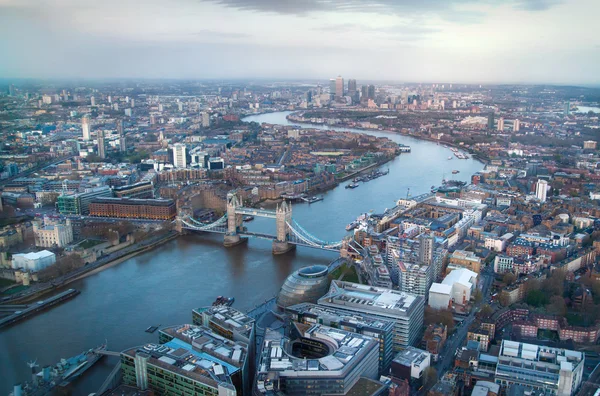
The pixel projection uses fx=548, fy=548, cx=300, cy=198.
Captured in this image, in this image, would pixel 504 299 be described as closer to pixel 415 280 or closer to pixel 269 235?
pixel 415 280

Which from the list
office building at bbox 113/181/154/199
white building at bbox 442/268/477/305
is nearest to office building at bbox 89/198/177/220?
office building at bbox 113/181/154/199

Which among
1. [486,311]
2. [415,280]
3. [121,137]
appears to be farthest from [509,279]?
[121,137]

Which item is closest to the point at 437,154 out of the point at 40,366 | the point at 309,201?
the point at 309,201

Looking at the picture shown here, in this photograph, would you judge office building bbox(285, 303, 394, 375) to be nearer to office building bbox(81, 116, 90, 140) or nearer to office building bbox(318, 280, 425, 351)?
office building bbox(318, 280, 425, 351)

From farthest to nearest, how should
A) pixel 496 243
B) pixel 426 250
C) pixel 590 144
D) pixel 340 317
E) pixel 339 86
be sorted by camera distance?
pixel 339 86, pixel 590 144, pixel 496 243, pixel 426 250, pixel 340 317

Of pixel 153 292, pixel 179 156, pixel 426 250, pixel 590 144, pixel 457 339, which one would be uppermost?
pixel 590 144

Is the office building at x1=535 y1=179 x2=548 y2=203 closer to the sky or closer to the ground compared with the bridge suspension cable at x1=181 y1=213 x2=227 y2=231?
closer to the sky
